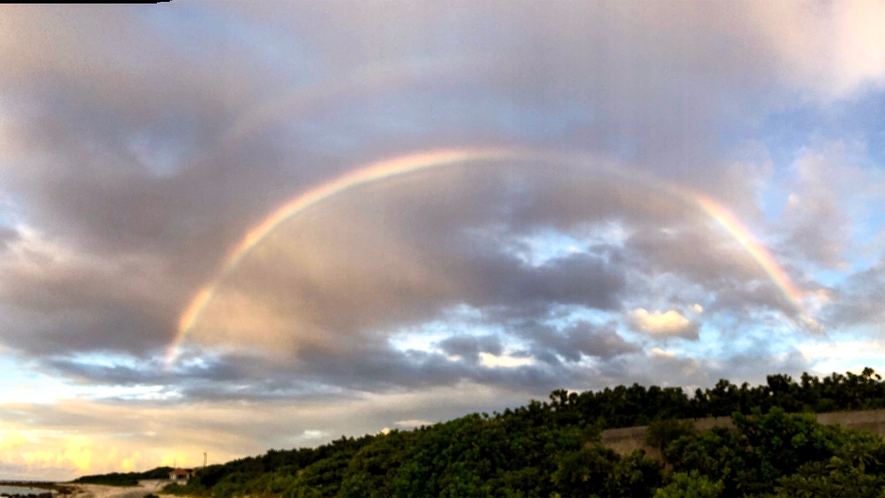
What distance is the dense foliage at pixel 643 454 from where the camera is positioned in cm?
1312

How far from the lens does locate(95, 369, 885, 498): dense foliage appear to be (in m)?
13.1

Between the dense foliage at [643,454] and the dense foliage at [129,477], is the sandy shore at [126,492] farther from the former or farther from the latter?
the dense foliage at [643,454]

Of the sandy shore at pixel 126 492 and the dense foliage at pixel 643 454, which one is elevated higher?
the dense foliage at pixel 643 454

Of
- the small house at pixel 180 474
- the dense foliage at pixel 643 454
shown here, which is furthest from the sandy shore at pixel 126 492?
the dense foliage at pixel 643 454

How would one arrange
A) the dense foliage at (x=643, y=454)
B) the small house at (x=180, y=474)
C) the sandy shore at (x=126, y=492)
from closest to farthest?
the dense foliage at (x=643, y=454) → the sandy shore at (x=126, y=492) → the small house at (x=180, y=474)

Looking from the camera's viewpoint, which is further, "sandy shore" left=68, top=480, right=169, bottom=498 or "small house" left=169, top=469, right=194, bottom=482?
"small house" left=169, top=469, right=194, bottom=482

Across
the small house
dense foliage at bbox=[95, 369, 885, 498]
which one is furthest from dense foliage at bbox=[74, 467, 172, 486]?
dense foliage at bbox=[95, 369, 885, 498]

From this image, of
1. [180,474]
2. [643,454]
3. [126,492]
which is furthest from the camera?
[180,474]

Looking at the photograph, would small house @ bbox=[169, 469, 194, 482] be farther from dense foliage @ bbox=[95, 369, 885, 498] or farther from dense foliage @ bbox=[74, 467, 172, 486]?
dense foliage @ bbox=[95, 369, 885, 498]

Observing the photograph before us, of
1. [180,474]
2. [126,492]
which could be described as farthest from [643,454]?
[180,474]

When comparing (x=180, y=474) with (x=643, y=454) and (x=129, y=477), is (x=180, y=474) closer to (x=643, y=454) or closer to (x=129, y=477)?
(x=129, y=477)

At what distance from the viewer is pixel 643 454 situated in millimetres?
15922

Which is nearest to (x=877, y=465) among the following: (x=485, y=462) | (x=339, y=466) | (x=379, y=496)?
(x=485, y=462)

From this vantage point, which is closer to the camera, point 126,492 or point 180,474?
point 126,492
